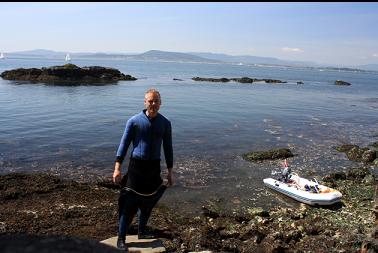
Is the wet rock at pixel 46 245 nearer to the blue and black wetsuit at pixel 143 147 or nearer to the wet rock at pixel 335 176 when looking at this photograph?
the blue and black wetsuit at pixel 143 147

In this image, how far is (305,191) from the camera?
15430mm

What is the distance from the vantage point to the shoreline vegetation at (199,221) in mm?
Result: 10273

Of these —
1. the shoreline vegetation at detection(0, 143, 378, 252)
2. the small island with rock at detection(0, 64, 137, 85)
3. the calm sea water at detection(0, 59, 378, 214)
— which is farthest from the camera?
the small island with rock at detection(0, 64, 137, 85)

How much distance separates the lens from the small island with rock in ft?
233

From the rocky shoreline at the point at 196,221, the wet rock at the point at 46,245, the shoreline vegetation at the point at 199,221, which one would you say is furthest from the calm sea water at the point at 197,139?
the wet rock at the point at 46,245

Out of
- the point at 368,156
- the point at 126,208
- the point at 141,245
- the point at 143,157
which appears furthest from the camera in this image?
the point at 368,156

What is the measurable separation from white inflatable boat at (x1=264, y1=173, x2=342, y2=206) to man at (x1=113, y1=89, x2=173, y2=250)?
28.3 ft

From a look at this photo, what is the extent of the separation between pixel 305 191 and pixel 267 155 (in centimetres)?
609

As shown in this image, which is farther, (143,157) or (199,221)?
(199,221)

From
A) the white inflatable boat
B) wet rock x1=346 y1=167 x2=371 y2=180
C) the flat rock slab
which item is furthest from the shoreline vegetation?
wet rock x1=346 y1=167 x2=371 y2=180

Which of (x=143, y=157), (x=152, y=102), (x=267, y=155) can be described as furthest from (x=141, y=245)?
(x=267, y=155)

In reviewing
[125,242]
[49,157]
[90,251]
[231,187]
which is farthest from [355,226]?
[49,157]

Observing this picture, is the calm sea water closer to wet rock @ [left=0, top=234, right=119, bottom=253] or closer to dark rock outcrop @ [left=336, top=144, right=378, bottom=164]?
dark rock outcrop @ [left=336, top=144, right=378, bottom=164]

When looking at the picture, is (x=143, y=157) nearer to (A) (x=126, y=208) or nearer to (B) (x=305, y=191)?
(A) (x=126, y=208)
